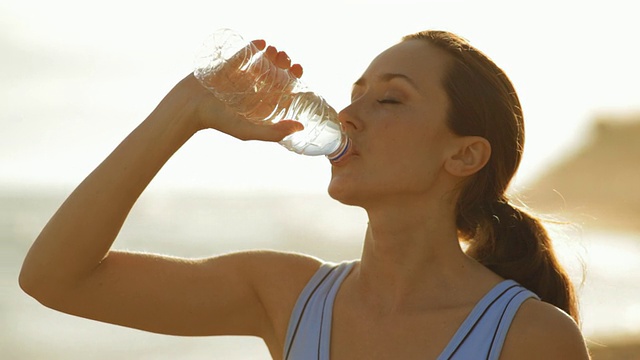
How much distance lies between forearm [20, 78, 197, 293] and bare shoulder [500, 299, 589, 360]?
1.11 meters

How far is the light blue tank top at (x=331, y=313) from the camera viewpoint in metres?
3.39

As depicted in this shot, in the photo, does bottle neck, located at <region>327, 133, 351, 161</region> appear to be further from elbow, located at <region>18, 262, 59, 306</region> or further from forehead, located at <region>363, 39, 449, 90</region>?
elbow, located at <region>18, 262, 59, 306</region>

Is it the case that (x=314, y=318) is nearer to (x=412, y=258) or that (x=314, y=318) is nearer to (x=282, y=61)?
(x=412, y=258)

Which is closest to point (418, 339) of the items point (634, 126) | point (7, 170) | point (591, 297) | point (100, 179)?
point (100, 179)

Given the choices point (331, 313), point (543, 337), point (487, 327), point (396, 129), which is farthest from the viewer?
point (331, 313)

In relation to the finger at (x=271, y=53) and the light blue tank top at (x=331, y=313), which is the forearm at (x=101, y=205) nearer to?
the finger at (x=271, y=53)

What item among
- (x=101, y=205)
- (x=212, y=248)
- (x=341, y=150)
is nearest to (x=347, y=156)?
(x=341, y=150)

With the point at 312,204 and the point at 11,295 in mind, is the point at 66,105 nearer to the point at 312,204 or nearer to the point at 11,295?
the point at 312,204

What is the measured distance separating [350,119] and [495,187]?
0.60 metres

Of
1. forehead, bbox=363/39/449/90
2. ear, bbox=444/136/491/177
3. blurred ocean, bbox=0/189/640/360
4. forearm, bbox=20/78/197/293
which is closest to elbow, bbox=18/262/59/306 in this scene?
forearm, bbox=20/78/197/293

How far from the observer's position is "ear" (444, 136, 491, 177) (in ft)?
12.0

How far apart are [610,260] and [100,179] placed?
9.21 m

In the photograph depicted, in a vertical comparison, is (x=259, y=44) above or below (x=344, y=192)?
above

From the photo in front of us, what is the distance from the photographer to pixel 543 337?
130 inches
